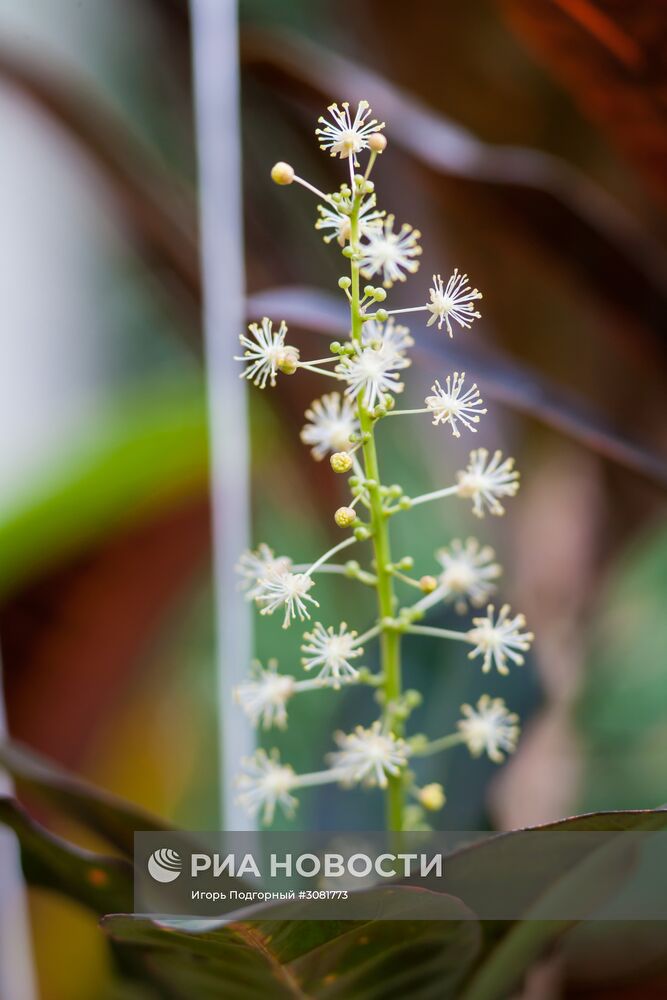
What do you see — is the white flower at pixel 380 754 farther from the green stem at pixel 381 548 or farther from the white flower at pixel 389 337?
the white flower at pixel 389 337

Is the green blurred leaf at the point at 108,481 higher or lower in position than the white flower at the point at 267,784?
higher

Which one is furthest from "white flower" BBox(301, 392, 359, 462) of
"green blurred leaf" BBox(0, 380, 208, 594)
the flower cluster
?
"green blurred leaf" BBox(0, 380, 208, 594)

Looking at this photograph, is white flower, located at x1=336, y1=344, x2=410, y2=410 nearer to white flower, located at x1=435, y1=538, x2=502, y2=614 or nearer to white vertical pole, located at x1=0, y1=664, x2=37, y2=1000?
white flower, located at x1=435, y1=538, x2=502, y2=614

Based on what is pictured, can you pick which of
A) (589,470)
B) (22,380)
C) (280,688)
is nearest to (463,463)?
(589,470)

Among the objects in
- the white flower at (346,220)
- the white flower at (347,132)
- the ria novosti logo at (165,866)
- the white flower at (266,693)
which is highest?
the white flower at (347,132)

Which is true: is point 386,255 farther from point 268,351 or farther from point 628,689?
point 628,689

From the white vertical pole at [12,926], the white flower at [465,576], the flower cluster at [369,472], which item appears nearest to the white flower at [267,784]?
the flower cluster at [369,472]

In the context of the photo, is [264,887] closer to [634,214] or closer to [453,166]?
[453,166]
